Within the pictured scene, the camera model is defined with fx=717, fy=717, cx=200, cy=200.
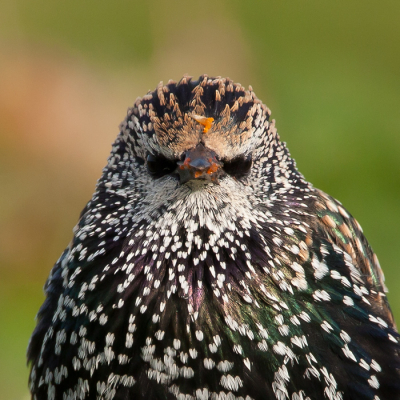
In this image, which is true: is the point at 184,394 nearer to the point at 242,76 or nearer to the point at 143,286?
the point at 143,286

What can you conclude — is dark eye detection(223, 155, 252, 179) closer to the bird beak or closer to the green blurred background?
the bird beak

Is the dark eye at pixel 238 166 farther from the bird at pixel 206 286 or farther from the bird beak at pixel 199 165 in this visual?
the bird beak at pixel 199 165

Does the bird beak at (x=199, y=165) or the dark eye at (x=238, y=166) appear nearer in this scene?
the bird beak at (x=199, y=165)

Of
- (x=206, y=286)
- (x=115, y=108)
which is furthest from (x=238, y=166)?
(x=115, y=108)

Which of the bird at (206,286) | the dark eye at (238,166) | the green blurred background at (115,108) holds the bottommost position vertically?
the bird at (206,286)

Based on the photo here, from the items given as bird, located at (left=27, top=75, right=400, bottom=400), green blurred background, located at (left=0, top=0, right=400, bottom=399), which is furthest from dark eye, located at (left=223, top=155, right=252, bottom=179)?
green blurred background, located at (left=0, top=0, right=400, bottom=399)

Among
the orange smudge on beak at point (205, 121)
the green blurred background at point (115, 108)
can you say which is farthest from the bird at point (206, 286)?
the green blurred background at point (115, 108)

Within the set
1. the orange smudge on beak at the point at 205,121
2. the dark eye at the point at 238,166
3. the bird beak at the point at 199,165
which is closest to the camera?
the bird beak at the point at 199,165

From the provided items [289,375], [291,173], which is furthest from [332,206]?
[289,375]
